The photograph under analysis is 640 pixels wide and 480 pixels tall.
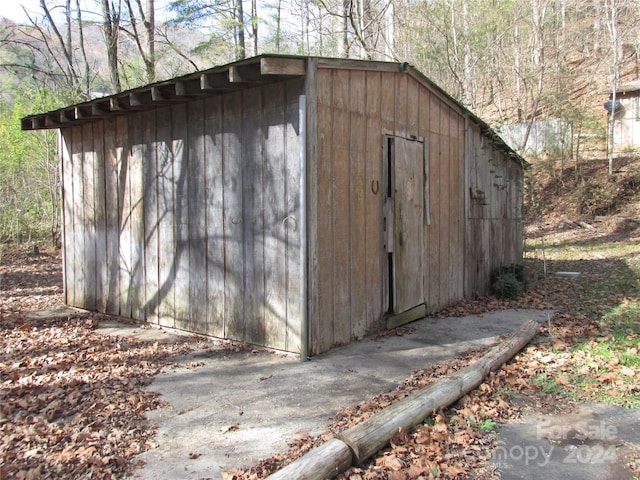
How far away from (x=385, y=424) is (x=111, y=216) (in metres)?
5.61

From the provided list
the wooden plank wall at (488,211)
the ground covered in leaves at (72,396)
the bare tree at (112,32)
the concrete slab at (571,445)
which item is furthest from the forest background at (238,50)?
the concrete slab at (571,445)

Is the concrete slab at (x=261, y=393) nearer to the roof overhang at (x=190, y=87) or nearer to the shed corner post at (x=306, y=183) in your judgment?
the shed corner post at (x=306, y=183)

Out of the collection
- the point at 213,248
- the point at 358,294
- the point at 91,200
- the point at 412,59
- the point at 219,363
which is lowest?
the point at 219,363

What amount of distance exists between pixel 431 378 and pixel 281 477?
2142 millimetres

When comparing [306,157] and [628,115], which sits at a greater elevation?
[628,115]

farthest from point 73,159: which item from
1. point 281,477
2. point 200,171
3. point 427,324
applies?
point 281,477

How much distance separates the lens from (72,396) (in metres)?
3.79

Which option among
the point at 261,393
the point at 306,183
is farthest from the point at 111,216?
the point at 261,393

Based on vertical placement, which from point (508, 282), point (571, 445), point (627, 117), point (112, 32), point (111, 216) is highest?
point (112, 32)

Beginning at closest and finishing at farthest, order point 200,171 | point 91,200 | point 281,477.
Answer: point 281,477, point 200,171, point 91,200

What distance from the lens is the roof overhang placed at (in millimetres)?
4453

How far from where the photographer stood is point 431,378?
4129 millimetres

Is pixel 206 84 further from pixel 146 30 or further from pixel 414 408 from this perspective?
pixel 146 30

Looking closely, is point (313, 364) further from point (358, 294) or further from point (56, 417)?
point (56, 417)
